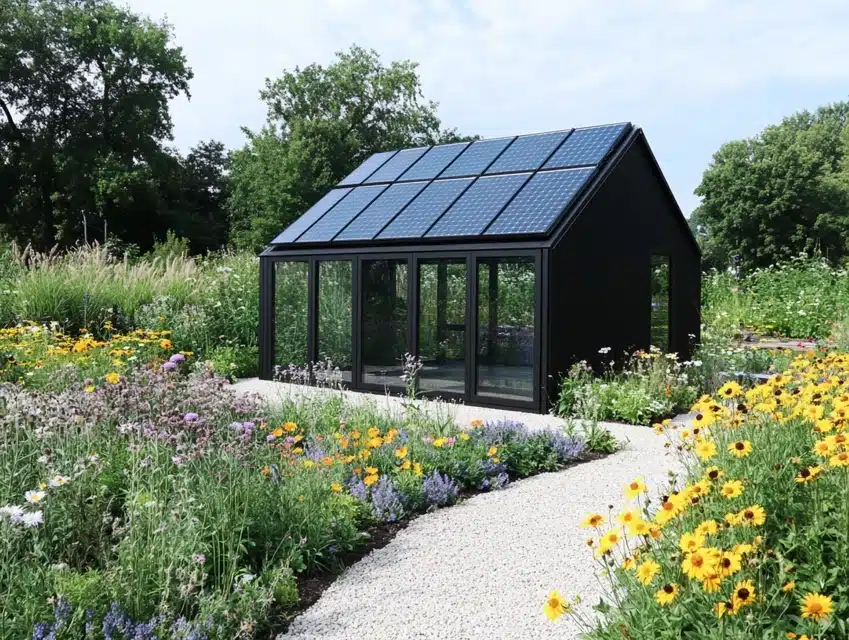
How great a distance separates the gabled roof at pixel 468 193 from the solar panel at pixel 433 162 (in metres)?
0.02

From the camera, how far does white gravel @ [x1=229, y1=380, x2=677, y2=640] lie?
321 centimetres

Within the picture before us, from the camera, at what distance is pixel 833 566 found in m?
2.62

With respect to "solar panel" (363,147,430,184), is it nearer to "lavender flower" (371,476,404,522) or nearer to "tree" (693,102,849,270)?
"lavender flower" (371,476,404,522)

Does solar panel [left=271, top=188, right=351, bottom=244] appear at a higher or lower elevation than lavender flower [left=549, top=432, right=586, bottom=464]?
higher

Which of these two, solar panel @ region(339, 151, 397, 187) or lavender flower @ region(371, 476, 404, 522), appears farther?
solar panel @ region(339, 151, 397, 187)

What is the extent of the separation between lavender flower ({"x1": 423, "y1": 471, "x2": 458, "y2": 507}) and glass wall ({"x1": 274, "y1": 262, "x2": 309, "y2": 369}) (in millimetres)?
5560

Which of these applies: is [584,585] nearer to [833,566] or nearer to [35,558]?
[833,566]

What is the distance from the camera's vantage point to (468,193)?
9.60 metres

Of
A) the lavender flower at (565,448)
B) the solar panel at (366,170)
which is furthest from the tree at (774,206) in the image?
the lavender flower at (565,448)

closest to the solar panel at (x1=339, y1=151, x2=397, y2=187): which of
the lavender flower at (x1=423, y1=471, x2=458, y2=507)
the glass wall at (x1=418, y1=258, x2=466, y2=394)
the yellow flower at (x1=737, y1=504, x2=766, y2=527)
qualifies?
the glass wall at (x1=418, y1=258, x2=466, y2=394)

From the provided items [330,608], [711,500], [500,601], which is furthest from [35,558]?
[711,500]

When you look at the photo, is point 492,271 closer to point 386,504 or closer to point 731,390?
point 386,504

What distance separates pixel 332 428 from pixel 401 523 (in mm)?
1555

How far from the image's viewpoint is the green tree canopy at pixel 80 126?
1059 inches
